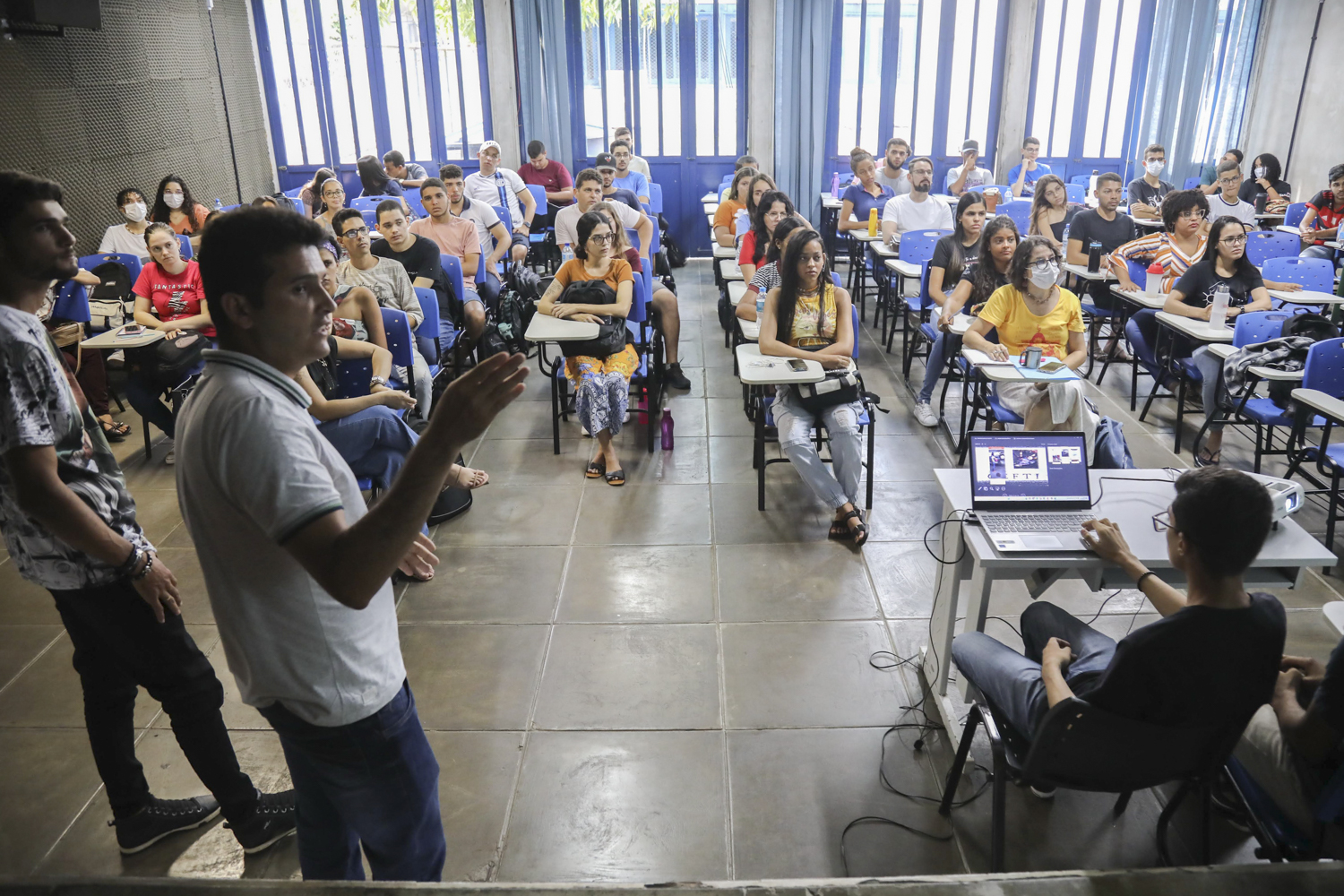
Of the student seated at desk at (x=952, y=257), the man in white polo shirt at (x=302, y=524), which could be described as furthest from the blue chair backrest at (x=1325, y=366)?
the man in white polo shirt at (x=302, y=524)

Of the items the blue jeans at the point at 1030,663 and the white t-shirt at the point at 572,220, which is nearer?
the blue jeans at the point at 1030,663

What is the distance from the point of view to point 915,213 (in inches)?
282

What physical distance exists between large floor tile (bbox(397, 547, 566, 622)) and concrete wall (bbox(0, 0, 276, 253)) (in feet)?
15.9

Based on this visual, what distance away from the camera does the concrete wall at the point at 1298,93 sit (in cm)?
884

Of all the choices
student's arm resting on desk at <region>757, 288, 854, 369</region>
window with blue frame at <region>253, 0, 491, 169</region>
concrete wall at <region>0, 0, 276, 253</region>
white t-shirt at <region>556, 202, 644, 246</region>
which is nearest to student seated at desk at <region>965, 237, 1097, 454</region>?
student's arm resting on desk at <region>757, 288, 854, 369</region>

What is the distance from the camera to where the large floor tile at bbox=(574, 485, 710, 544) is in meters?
4.00

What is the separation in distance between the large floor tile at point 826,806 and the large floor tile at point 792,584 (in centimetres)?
71

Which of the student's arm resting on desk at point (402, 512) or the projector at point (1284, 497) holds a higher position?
the student's arm resting on desk at point (402, 512)

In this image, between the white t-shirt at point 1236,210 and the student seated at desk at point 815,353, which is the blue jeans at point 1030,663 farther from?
the white t-shirt at point 1236,210

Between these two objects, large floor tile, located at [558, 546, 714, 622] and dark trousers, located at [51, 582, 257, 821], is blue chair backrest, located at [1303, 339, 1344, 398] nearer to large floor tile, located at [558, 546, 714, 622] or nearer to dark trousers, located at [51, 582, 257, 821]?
large floor tile, located at [558, 546, 714, 622]

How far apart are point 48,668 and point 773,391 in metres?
3.35

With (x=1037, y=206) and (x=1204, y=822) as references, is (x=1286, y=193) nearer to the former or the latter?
(x=1037, y=206)

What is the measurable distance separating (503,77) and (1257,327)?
8314mm

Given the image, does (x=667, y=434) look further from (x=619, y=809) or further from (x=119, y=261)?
(x=119, y=261)
